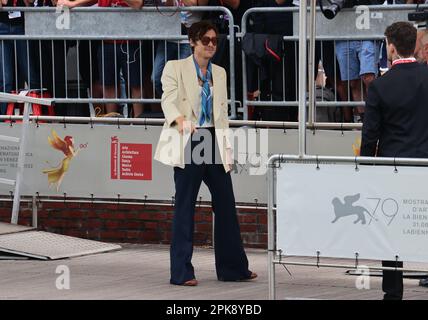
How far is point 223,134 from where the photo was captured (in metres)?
11.5

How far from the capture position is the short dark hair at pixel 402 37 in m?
10.1

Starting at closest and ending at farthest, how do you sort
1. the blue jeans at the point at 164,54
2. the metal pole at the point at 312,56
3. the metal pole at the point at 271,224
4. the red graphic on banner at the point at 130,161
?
the metal pole at the point at 271,224 < the metal pole at the point at 312,56 < the red graphic on banner at the point at 130,161 < the blue jeans at the point at 164,54

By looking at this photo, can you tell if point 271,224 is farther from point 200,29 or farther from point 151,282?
point 200,29

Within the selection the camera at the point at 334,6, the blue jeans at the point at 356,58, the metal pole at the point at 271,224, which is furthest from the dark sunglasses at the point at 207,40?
the blue jeans at the point at 356,58

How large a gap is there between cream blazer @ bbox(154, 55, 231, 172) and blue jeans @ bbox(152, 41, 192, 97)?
7.85ft

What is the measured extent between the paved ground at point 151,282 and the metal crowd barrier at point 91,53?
1.87 m

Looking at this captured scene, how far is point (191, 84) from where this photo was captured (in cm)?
1148

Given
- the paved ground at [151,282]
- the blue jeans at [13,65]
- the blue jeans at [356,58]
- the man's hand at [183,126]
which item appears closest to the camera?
the paved ground at [151,282]

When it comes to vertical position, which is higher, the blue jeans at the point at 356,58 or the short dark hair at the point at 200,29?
the short dark hair at the point at 200,29

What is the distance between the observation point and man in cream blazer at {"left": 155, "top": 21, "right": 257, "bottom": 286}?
1135 centimetres

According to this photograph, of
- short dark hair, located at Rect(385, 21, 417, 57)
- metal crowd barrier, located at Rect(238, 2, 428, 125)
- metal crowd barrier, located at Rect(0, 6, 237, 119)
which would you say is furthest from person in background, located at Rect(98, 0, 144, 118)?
short dark hair, located at Rect(385, 21, 417, 57)

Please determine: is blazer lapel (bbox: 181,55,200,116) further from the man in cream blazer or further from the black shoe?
the black shoe

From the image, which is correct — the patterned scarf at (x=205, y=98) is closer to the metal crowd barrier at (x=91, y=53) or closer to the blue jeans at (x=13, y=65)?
the metal crowd barrier at (x=91, y=53)
